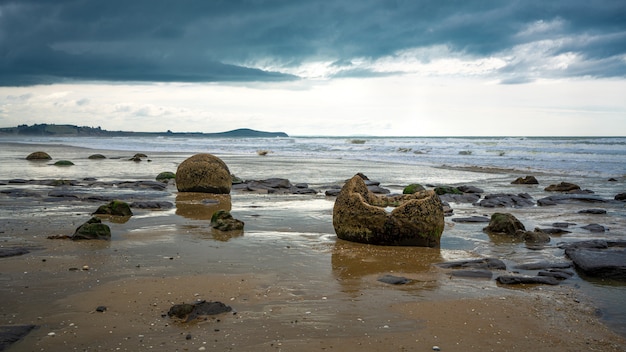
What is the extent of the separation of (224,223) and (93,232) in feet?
6.78

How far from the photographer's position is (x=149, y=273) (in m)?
6.51

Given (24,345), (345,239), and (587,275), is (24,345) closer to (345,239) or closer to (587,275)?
(345,239)

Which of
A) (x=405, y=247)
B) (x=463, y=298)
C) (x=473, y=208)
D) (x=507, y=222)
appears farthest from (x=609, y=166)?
(x=463, y=298)

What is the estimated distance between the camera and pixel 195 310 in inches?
203

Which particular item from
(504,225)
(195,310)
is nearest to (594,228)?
(504,225)

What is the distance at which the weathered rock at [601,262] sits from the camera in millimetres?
6699

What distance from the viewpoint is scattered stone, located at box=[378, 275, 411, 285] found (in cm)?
640

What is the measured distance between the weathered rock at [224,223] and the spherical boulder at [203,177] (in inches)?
212

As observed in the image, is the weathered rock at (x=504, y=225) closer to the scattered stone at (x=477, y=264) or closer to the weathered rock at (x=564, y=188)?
the scattered stone at (x=477, y=264)

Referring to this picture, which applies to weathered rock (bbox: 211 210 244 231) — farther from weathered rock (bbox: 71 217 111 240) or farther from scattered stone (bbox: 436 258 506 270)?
scattered stone (bbox: 436 258 506 270)

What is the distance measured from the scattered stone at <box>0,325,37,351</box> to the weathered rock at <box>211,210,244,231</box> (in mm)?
4665

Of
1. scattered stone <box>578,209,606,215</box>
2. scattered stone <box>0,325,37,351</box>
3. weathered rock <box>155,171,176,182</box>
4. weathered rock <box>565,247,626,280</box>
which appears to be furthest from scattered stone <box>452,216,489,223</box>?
weathered rock <box>155,171,176,182</box>

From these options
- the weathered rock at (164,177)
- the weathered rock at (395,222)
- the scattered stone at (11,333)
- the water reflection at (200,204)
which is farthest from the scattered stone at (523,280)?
the weathered rock at (164,177)

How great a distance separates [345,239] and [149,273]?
10.8 ft
